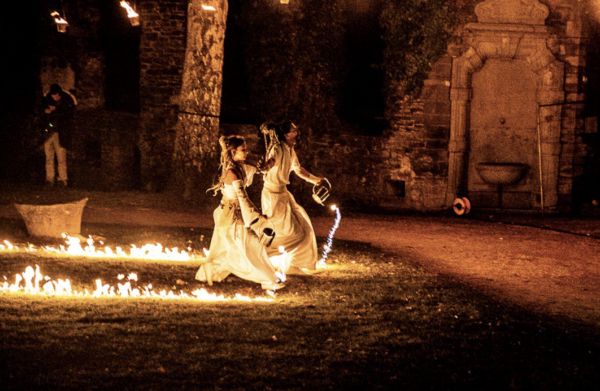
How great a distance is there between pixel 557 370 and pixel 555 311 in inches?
92.2

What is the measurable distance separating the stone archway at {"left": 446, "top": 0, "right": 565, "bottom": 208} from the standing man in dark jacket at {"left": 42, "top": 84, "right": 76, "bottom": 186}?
780 cm

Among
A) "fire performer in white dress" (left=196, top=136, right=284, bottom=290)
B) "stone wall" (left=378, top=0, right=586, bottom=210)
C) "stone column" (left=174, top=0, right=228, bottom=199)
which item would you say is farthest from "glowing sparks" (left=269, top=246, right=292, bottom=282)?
"stone wall" (left=378, top=0, right=586, bottom=210)

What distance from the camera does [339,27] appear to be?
63.7 ft

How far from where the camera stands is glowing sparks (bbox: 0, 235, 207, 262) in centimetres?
1132

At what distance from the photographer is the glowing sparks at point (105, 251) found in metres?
11.3

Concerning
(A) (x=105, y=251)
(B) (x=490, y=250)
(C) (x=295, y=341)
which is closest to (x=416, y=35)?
(B) (x=490, y=250)

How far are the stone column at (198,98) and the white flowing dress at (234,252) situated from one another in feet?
22.9

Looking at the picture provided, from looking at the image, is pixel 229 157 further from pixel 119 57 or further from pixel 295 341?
pixel 119 57

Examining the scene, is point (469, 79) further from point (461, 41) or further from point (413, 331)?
point (413, 331)

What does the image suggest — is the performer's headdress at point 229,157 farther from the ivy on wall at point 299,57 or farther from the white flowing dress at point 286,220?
the ivy on wall at point 299,57

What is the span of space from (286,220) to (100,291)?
266 cm

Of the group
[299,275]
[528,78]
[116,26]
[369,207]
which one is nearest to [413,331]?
[299,275]

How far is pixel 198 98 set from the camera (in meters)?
16.9

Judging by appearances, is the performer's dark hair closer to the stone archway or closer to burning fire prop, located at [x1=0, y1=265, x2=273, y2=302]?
burning fire prop, located at [x1=0, y1=265, x2=273, y2=302]
